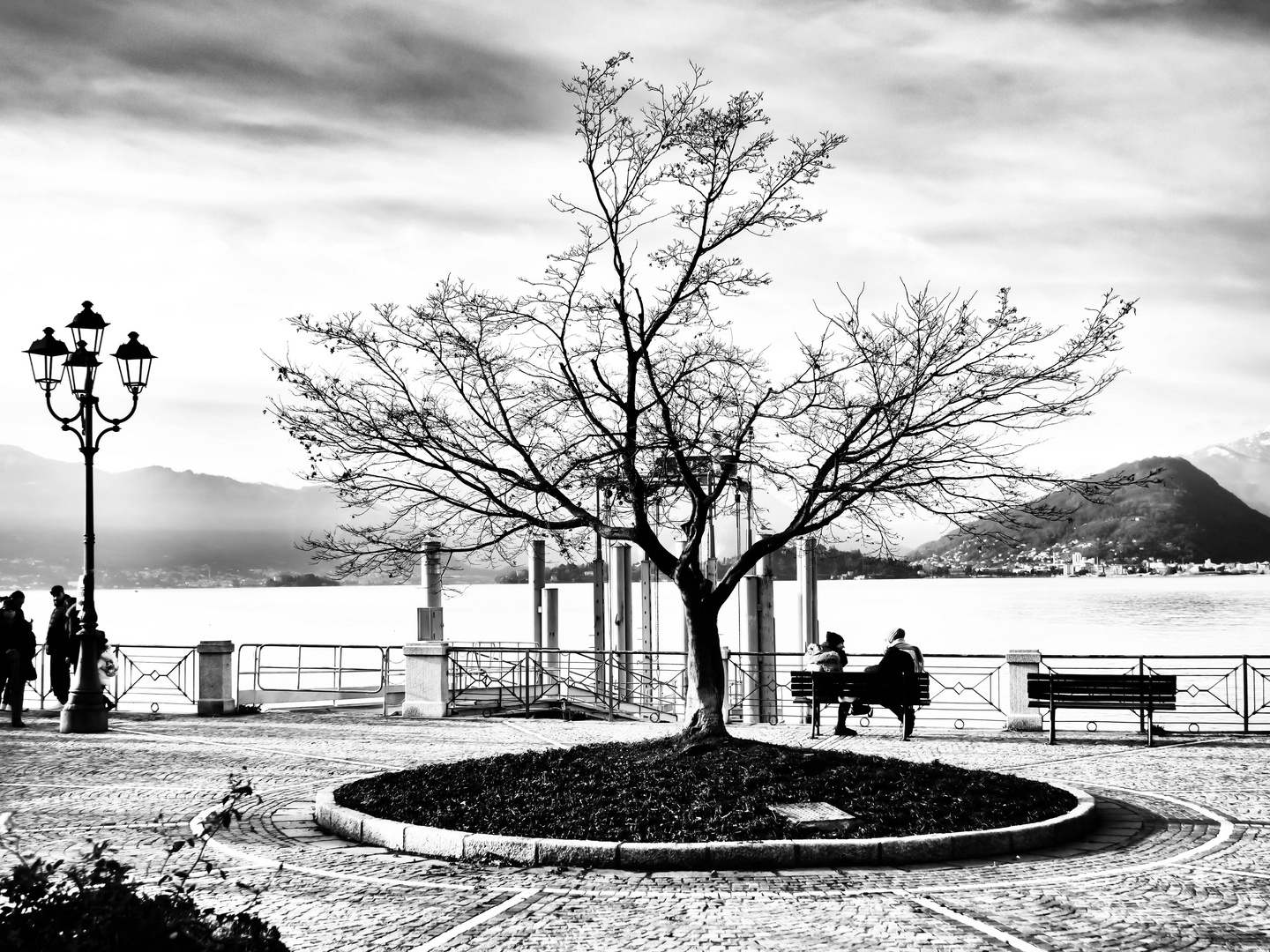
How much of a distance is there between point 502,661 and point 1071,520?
1590cm

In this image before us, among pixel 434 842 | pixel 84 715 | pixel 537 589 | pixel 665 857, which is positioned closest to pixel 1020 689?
pixel 665 857

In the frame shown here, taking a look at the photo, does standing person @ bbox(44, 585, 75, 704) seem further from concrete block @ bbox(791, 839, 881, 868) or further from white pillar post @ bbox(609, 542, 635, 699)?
concrete block @ bbox(791, 839, 881, 868)

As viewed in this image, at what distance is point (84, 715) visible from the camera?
18.1 meters

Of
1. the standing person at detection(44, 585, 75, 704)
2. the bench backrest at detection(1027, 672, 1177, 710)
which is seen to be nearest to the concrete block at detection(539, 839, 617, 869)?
the bench backrest at detection(1027, 672, 1177, 710)

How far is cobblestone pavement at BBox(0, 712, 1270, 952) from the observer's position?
6.84m

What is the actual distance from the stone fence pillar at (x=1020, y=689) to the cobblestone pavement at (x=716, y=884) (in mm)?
3873

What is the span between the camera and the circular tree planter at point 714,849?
8.77 metres

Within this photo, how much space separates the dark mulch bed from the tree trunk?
46cm

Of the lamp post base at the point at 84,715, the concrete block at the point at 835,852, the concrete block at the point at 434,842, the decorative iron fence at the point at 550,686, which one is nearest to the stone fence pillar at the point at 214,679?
the lamp post base at the point at 84,715

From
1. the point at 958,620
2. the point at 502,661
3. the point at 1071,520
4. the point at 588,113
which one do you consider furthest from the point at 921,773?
the point at 958,620

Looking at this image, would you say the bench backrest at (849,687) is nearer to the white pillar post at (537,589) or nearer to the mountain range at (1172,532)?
the white pillar post at (537,589)

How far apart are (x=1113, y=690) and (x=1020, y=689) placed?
1.71m

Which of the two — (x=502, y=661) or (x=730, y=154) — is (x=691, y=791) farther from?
(x=502, y=661)

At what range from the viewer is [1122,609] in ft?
376
